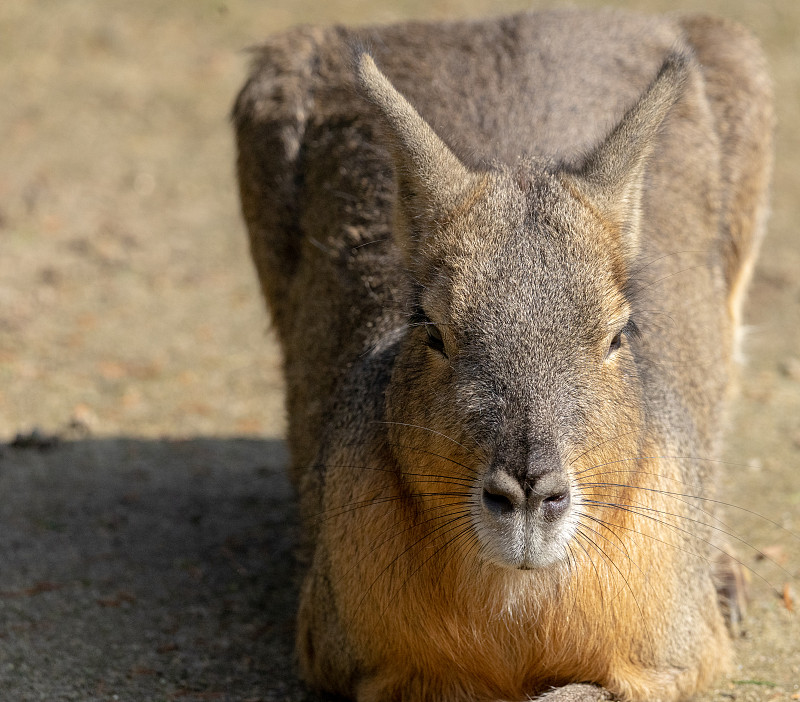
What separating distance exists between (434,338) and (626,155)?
79cm

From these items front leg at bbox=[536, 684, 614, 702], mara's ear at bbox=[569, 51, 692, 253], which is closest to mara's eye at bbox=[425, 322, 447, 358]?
mara's ear at bbox=[569, 51, 692, 253]

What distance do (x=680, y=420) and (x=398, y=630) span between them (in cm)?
125

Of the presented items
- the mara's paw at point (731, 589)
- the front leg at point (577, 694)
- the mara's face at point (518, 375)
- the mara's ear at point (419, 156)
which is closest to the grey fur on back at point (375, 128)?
the mara's ear at point (419, 156)

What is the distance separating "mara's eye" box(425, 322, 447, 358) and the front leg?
117cm

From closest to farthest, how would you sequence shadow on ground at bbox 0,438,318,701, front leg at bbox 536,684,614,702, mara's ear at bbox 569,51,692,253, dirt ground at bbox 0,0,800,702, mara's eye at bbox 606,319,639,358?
mara's eye at bbox 606,319,639,358 → mara's ear at bbox 569,51,692,253 → front leg at bbox 536,684,614,702 → shadow on ground at bbox 0,438,318,701 → dirt ground at bbox 0,0,800,702

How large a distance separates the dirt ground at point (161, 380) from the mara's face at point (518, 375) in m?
1.35

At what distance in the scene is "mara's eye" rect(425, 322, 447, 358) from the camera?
3314 mm

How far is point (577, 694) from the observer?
3639 millimetres

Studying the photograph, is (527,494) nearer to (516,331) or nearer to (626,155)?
(516,331)

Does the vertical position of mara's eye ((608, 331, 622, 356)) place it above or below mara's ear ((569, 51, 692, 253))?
below

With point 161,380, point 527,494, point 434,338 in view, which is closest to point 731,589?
point 434,338

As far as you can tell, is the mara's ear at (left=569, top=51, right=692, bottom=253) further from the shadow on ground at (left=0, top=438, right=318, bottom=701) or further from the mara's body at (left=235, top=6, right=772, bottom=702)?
the shadow on ground at (left=0, top=438, right=318, bottom=701)

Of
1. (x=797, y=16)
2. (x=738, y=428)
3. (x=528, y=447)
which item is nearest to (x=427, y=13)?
(x=797, y=16)

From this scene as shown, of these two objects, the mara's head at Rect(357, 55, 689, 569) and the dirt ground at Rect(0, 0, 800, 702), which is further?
the dirt ground at Rect(0, 0, 800, 702)
